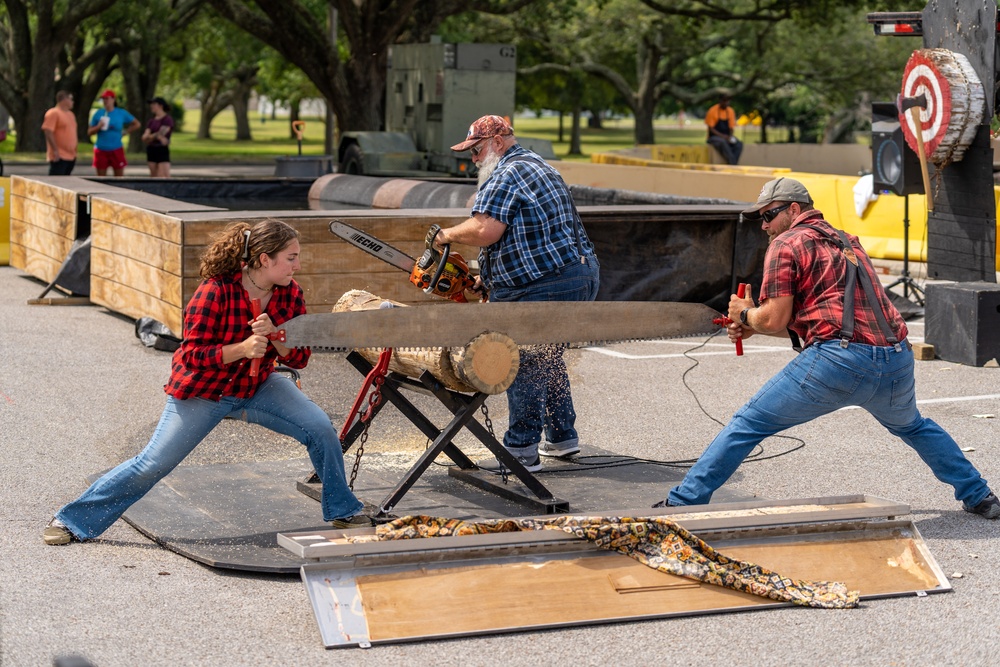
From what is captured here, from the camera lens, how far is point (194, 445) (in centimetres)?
584

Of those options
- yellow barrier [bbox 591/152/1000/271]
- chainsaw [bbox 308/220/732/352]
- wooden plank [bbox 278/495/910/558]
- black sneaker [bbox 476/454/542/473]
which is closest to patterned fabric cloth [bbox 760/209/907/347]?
chainsaw [bbox 308/220/732/352]

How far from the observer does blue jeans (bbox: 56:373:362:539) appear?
5797mm

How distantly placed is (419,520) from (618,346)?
6.37m

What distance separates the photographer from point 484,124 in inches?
276

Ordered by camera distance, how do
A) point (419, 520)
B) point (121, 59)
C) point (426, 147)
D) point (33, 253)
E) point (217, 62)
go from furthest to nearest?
point (217, 62) < point (121, 59) < point (426, 147) < point (33, 253) < point (419, 520)

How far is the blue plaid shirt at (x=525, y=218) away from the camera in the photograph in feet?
22.7

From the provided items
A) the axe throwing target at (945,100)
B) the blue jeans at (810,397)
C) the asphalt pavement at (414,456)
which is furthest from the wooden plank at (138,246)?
the axe throwing target at (945,100)

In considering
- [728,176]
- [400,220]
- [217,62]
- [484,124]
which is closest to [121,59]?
[217,62]

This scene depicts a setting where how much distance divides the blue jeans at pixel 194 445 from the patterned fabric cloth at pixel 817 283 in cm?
202

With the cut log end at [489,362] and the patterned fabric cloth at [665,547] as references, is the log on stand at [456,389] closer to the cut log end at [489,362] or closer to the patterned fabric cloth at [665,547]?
the cut log end at [489,362]

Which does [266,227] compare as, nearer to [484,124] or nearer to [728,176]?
[484,124]

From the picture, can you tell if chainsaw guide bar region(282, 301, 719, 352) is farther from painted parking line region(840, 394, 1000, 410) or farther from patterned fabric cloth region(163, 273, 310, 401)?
painted parking line region(840, 394, 1000, 410)

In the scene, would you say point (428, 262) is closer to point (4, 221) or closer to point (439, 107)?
point (4, 221)

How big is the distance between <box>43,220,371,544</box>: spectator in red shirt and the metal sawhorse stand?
0.39 meters
